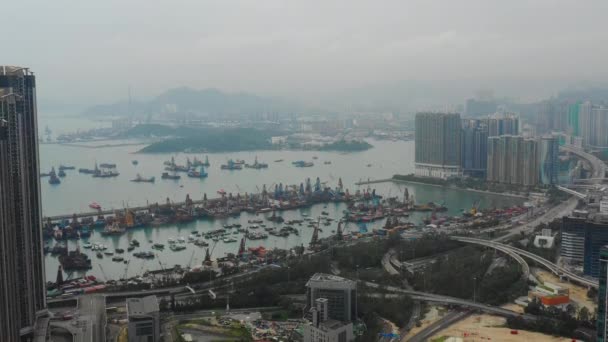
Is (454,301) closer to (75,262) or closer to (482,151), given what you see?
(75,262)

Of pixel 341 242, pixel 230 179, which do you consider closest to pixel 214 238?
pixel 341 242

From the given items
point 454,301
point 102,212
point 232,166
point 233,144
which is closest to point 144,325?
point 454,301

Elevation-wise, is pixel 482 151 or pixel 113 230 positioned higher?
pixel 482 151

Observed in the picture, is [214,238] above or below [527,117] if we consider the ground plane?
below

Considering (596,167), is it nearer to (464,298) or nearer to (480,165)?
(480,165)

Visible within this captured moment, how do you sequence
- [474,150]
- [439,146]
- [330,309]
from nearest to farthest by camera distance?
[330,309], [474,150], [439,146]

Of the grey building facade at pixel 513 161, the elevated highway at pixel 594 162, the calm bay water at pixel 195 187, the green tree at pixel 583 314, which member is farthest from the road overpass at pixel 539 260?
the elevated highway at pixel 594 162

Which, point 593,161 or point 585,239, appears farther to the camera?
point 593,161
